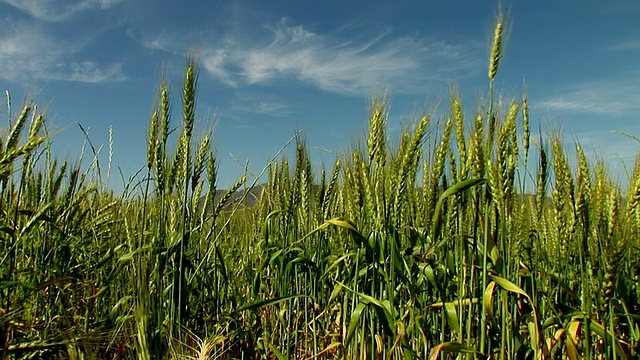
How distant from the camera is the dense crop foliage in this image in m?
2.10

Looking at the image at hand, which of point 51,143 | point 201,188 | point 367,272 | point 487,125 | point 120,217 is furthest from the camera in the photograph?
point 120,217

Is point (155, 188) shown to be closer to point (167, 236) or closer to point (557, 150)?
point (167, 236)

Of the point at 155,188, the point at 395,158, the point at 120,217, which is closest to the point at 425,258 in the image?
the point at 395,158

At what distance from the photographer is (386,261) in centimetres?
230

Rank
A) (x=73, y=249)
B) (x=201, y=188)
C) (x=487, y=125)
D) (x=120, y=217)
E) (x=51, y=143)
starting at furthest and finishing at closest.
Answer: (x=120, y=217) < (x=51, y=143) < (x=73, y=249) < (x=201, y=188) < (x=487, y=125)

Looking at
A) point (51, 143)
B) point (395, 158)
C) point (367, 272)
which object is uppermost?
point (51, 143)

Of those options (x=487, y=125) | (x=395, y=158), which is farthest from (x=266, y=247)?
(x=487, y=125)

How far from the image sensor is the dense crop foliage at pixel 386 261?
210 cm

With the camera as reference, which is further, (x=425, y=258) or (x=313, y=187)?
(x=313, y=187)

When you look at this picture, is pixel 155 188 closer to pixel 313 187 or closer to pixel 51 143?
pixel 313 187

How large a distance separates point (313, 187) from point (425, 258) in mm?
1123

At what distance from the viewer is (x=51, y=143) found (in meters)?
3.47

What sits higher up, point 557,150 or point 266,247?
point 557,150

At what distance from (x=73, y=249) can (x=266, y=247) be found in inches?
46.4
